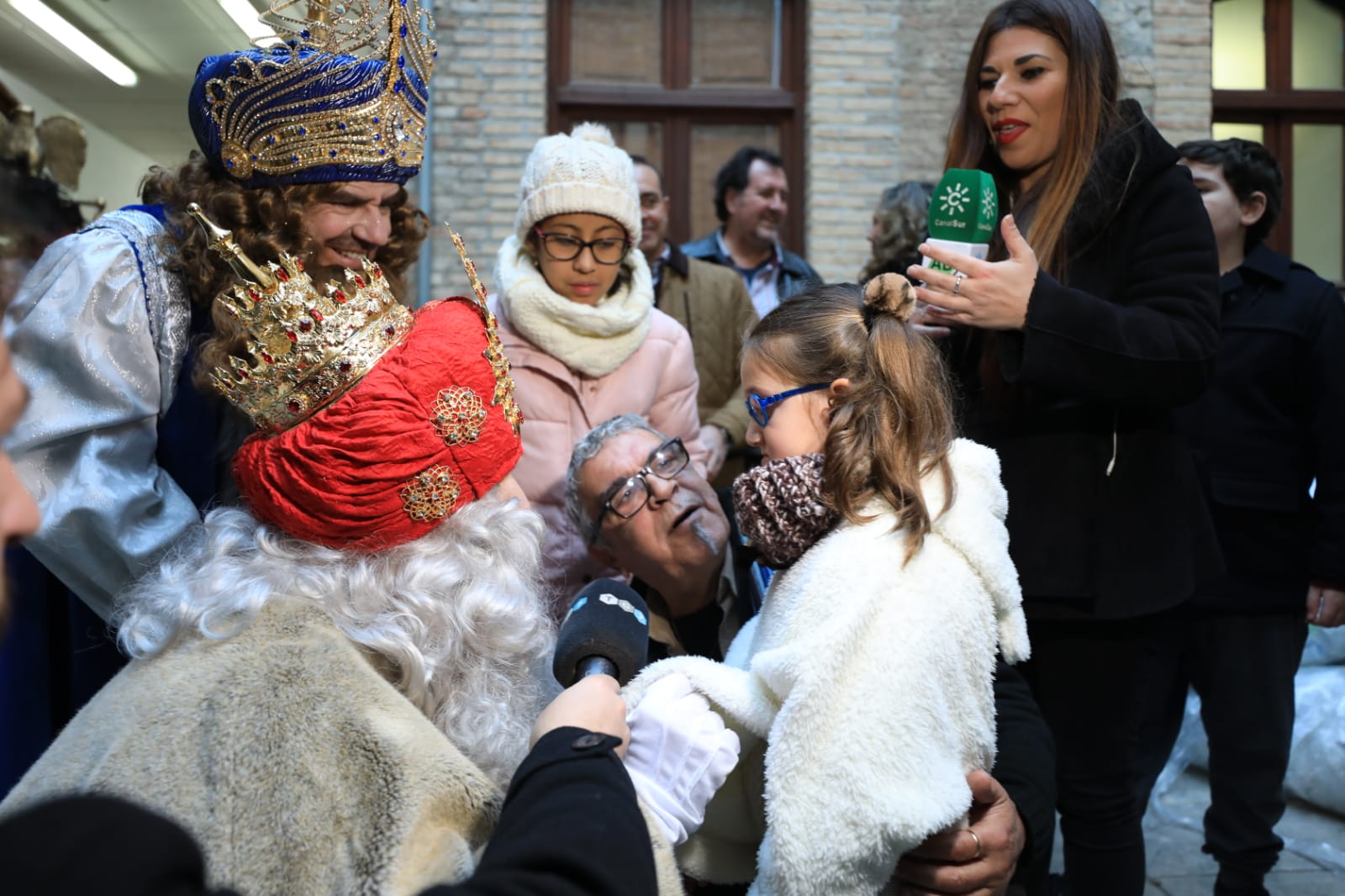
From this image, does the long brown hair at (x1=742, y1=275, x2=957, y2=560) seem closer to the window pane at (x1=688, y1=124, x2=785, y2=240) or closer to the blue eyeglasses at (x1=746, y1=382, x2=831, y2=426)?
the blue eyeglasses at (x1=746, y1=382, x2=831, y2=426)

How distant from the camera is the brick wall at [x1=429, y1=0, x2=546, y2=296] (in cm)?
689

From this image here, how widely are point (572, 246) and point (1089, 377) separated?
1.68 m

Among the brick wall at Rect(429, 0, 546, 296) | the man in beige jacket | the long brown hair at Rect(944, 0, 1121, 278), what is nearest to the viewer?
the long brown hair at Rect(944, 0, 1121, 278)

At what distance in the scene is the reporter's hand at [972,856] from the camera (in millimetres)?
1854

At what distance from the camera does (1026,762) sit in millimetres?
2031

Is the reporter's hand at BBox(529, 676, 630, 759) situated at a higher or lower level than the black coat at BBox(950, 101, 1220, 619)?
lower

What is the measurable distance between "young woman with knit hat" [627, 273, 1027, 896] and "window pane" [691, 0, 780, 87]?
18.8ft

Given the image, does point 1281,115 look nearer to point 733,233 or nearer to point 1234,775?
point 733,233

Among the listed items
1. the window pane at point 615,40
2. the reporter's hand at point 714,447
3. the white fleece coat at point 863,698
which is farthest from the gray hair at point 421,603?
the window pane at point 615,40

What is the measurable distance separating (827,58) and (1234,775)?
4939mm

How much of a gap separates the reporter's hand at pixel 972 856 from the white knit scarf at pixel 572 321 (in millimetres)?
1898

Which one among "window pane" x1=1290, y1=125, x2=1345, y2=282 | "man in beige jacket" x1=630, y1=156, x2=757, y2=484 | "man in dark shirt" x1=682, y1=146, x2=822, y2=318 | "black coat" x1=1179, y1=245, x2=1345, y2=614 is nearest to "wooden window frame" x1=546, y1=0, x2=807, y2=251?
"man in dark shirt" x1=682, y1=146, x2=822, y2=318

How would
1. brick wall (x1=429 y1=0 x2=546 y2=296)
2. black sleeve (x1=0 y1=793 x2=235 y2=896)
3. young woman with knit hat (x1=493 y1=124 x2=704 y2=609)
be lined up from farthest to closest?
brick wall (x1=429 y1=0 x2=546 y2=296) → young woman with knit hat (x1=493 y1=124 x2=704 y2=609) → black sleeve (x1=0 y1=793 x2=235 y2=896)

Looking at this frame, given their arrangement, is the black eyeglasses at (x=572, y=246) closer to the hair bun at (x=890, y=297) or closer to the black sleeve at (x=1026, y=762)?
the hair bun at (x=890, y=297)
